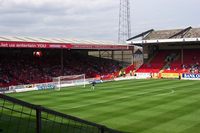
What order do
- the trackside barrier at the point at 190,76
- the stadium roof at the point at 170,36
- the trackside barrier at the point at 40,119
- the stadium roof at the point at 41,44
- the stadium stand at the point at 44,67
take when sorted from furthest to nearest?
1. the stadium roof at the point at 170,36
2. the trackside barrier at the point at 190,76
3. the stadium stand at the point at 44,67
4. the stadium roof at the point at 41,44
5. the trackside barrier at the point at 40,119

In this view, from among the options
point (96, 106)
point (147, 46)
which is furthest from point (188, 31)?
point (96, 106)

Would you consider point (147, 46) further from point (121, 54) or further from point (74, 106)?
point (74, 106)

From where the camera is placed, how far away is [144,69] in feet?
221

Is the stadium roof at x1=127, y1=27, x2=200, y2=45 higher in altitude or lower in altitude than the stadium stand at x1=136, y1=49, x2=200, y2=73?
higher

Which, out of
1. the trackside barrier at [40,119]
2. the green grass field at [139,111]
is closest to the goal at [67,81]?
the green grass field at [139,111]

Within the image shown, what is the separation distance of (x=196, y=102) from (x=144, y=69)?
1480 inches

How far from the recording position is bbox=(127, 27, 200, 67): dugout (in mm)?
62572

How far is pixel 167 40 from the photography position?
204ft

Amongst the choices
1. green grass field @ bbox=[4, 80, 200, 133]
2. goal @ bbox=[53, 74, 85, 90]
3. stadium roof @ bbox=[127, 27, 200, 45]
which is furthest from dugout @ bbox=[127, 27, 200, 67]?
green grass field @ bbox=[4, 80, 200, 133]

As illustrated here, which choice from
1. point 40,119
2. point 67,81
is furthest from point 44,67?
point 40,119

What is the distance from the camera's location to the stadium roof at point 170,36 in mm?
61112

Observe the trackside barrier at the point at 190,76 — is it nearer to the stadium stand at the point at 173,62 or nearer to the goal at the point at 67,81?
the stadium stand at the point at 173,62

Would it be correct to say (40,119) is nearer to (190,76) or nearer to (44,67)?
(44,67)

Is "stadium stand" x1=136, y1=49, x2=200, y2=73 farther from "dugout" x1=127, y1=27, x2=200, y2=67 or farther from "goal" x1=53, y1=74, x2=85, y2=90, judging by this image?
"goal" x1=53, y1=74, x2=85, y2=90
